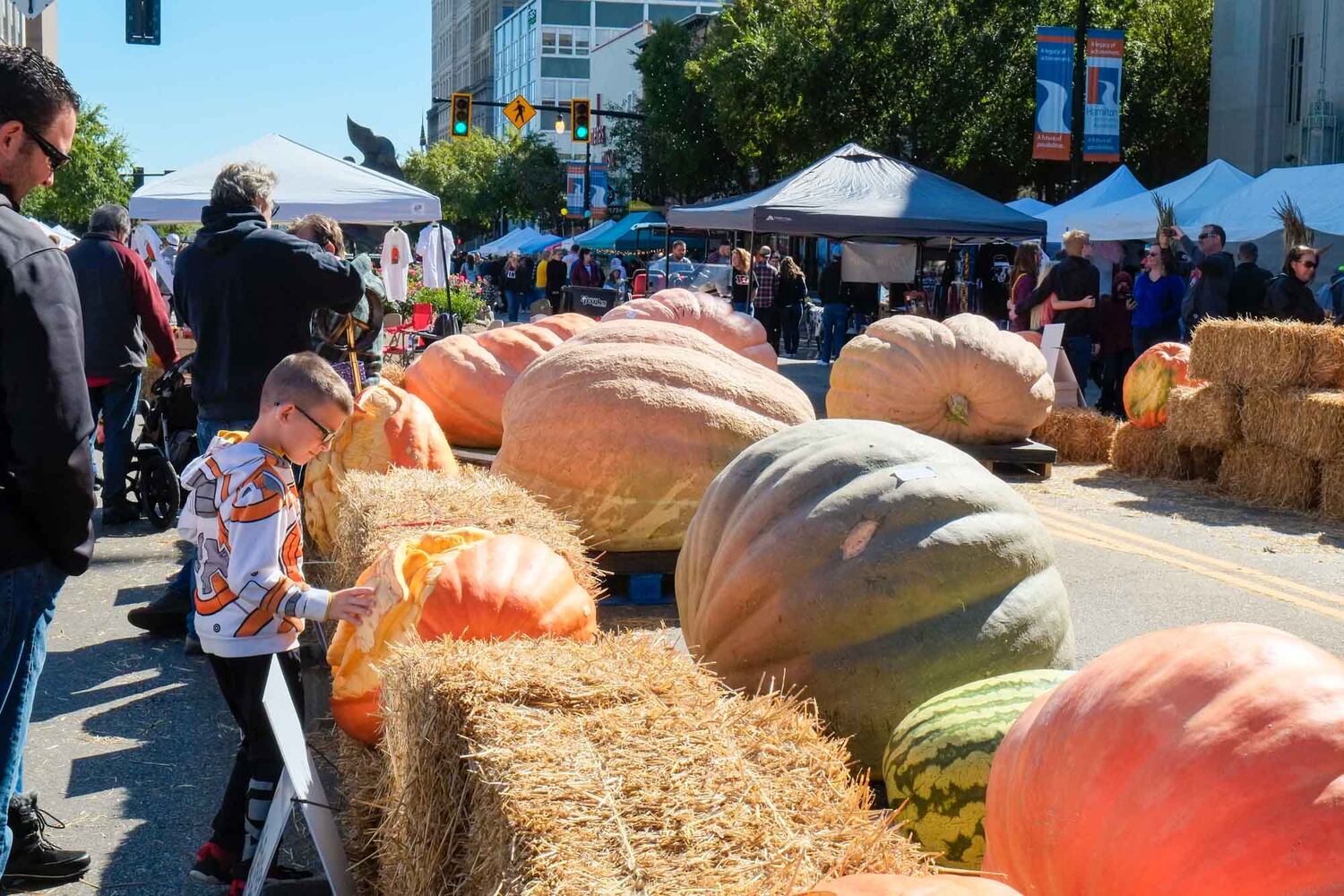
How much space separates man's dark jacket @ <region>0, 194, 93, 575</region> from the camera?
10.0 feet

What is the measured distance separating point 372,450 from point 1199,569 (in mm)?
4829

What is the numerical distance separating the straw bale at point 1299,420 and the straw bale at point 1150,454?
0.92 meters

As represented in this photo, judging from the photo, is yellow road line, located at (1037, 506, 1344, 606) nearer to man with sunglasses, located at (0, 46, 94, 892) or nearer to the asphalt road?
the asphalt road

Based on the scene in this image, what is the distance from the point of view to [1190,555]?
8242 millimetres

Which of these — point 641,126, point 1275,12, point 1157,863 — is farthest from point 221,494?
point 641,126

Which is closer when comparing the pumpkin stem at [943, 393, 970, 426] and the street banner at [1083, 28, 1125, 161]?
the pumpkin stem at [943, 393, 970, 426]

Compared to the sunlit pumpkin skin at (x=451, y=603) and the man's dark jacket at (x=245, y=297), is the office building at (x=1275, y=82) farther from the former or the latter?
the sunlit pumpkin skin at (x=451, y=603)

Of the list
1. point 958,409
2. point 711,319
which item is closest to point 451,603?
point 711,319

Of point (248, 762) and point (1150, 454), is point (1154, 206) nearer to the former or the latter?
point (1150, 454)

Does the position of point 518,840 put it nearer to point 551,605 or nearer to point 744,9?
point 551,605

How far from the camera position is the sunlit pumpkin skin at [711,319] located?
1072 cm

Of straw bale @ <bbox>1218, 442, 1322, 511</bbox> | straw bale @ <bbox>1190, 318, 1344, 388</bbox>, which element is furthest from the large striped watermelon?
straw bale @ <bbox>1190, 318, 1344, 388</bbox>

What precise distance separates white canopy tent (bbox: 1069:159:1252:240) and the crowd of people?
5.12 metres

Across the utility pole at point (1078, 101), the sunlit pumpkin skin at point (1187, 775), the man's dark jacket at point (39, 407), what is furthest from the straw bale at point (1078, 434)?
the utility pole at point (1078, 101)
